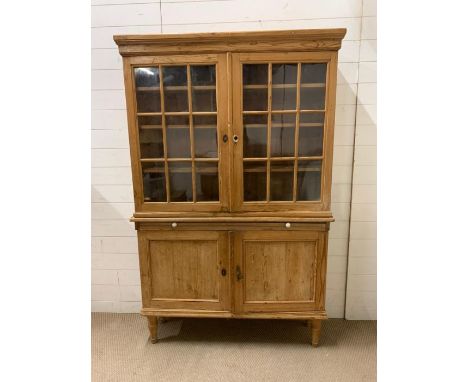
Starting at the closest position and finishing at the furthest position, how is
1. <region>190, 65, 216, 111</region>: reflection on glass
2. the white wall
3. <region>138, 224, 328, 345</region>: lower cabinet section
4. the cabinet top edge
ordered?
1. the cabinet top edge
2. <region>190, 65, 216, 111</region>: reflection on glass
3. <region>138, 224, 328, 345</region>: lower cabinet section
4. the white wall

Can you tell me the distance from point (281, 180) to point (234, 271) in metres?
0.58

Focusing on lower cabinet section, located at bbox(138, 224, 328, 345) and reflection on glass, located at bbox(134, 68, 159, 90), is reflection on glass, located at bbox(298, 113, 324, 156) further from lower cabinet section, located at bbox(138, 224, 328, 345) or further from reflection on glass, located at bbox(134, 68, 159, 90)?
reflection on glass, located at bbox(134, 68, 159, 90)

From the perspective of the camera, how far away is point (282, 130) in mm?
1688

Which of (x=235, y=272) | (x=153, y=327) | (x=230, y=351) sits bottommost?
(x=230, y=351)

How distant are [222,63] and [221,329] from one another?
1628 mm

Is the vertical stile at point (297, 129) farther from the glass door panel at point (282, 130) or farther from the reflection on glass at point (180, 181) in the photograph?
the reflection on glass at point (180, 181)

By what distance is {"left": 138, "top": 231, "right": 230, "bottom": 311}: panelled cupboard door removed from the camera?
175 centimetres

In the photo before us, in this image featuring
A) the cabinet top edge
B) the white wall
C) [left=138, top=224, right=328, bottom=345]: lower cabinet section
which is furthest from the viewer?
the white wall

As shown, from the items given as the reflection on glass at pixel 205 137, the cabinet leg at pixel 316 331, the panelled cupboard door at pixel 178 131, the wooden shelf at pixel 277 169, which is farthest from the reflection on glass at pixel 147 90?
the cabinet leg at pixel 316 331

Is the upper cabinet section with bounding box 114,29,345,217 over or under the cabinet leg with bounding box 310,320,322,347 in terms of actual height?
over

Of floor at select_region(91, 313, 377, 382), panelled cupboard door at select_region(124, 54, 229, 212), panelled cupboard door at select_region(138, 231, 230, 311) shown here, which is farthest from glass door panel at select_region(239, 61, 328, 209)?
floor at select_region(91, 313, 377, 382)

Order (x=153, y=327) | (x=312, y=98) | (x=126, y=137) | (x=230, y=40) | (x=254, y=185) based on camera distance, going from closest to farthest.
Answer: (x=230, y=40)
(x=312, y=98)
(x=254, y=185)
(x=153, y=327)
(x=126, y=137)

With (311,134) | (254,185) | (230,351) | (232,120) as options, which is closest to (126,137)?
(232,120)

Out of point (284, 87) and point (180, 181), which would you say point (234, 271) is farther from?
point (284, 87)
